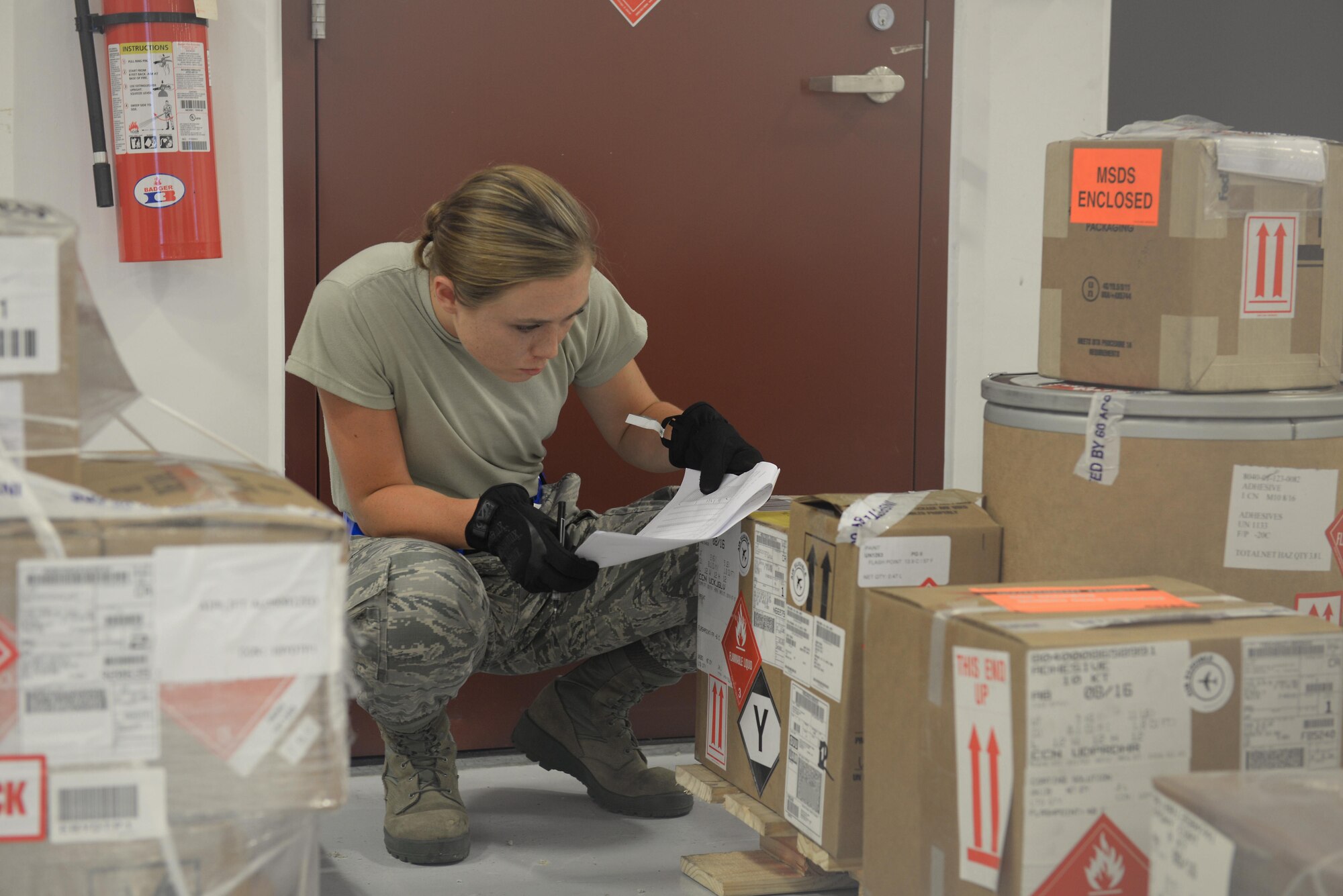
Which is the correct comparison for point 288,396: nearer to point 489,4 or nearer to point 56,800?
point 489,4

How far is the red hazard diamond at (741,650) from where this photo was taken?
1694 millimetres

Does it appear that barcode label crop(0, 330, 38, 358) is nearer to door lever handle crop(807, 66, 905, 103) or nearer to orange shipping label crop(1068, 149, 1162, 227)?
orange shipping label crop(1068, 149, 1162, 227)

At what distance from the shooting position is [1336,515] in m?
1.41

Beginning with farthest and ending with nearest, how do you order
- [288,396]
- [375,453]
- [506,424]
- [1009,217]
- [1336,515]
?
[1009,217] < [288,396] < [506,424] < [375,453] < [1336,515]

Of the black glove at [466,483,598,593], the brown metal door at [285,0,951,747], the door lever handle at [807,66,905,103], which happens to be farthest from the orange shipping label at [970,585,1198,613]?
the door lever handle at [807,66,905,103]

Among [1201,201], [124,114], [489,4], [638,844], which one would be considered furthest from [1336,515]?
[124,114]

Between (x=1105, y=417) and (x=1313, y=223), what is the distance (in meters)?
0.34

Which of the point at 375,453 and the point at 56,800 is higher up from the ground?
the point at 375,453

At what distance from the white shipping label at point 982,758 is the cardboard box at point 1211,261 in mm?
501

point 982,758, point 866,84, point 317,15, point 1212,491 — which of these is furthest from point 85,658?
point 866,84

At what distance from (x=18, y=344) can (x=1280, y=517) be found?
1245mm

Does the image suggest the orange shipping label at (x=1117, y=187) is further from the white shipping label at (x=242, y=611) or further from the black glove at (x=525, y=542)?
the white shipping label at (x=242, y=611)

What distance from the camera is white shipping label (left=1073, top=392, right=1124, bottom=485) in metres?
1.42

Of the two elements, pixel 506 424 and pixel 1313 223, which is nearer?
pixel 1313 223
